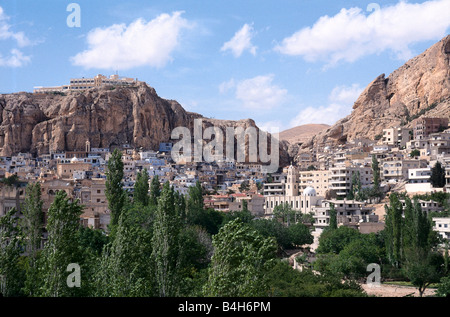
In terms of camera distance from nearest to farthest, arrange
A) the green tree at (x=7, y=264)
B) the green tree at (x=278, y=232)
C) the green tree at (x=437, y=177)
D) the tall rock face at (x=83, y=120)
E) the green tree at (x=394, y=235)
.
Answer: the green tree at (x=7, y=264) → the green tree at (x=394, y=235) → the green tree at (x=278, y=232) → the green tree at (x=437, y=177) → the tall rock face at (x=83, y=120)

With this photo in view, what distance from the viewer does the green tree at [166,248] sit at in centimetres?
1831

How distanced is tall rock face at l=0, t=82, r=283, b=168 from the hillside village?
5.98 feet

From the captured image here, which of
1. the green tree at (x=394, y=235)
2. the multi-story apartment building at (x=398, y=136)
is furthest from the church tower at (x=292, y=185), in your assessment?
the green tree at (x=394, y=235)

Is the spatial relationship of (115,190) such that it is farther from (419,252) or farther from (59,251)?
(419,252)

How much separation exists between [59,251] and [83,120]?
55.5m

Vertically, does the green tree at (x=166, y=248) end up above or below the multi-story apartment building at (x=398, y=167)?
below

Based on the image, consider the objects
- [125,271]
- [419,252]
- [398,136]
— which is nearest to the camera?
[125,271]

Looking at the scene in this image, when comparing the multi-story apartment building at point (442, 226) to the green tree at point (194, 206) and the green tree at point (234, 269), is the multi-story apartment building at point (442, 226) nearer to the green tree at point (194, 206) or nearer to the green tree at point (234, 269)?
the green tree at point (194, 206)

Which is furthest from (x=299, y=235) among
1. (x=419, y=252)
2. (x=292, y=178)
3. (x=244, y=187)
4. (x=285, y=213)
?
(x=244, y=187)

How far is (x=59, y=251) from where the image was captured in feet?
54.3

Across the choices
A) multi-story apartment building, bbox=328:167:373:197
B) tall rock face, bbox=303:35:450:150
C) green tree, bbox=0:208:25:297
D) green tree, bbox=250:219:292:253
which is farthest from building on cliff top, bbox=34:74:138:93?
green tree, bbox=0:208:25:297

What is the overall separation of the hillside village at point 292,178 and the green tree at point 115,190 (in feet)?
21.5
